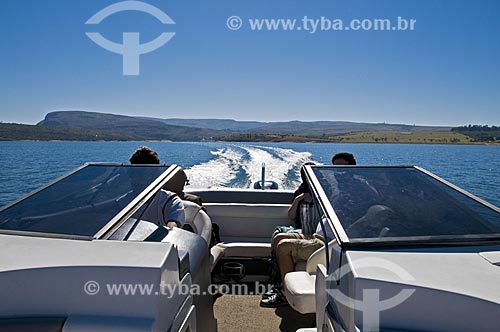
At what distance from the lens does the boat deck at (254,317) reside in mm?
2584

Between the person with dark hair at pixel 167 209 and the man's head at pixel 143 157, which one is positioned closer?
the person with dark hair at pixel 167 209

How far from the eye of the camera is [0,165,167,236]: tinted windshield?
5.21ft

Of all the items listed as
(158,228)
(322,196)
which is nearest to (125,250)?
(158,228)

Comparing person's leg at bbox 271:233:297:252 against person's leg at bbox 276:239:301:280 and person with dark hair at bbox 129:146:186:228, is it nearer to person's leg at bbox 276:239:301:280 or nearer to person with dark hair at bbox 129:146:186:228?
person's leg at bbox 276:239:301:280

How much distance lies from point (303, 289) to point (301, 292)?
33 millimetres

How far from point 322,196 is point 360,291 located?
656mm

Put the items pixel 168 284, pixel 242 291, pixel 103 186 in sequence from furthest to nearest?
pixel 242 291 → pixel 103 186 → pixel 168 284

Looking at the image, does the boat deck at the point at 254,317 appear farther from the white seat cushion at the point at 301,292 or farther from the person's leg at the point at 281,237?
the white seat cushion at the point at 301,292

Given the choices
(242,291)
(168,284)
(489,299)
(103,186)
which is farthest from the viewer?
(242,291)

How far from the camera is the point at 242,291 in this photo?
3.22m

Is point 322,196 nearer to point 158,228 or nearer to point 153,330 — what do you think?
point 158,228

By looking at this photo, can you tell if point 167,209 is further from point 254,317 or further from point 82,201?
point 254,317

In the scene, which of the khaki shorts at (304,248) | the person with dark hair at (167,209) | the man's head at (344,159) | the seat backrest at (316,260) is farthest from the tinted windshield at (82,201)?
the man's head at (344,159)

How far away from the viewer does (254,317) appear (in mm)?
2717
